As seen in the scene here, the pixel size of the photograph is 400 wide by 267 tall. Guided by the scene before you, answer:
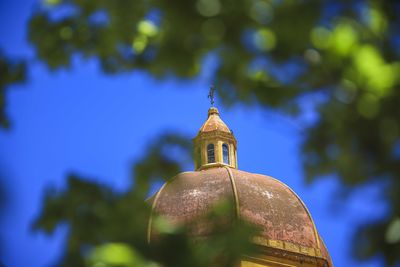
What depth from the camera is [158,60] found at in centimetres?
357

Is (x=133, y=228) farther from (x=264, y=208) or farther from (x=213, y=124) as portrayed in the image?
(x=213, y=124)

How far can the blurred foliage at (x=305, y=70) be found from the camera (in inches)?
124

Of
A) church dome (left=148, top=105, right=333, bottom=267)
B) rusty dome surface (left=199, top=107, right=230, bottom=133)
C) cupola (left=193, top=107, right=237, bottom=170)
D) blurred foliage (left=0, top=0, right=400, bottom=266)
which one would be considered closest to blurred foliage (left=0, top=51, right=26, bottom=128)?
blurred foliage (left=0, top=0, right=400, bottom=266)

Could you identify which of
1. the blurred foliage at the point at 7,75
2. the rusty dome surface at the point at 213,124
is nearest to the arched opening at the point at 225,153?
the rusty dome surface at the point at 213,124

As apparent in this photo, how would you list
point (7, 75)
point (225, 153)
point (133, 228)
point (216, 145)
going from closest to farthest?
point (133, 228), point (7, 75), point (216, 145), point (225, 153)

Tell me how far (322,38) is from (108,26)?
1.13 m

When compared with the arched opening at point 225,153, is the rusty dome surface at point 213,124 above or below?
above

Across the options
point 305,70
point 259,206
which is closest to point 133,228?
point 305,70

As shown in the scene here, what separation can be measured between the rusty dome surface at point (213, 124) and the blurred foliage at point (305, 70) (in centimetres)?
1662

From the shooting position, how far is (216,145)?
19984 mm

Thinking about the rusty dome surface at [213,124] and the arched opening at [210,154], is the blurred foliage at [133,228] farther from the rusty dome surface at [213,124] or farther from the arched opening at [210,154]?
the rusty dome surface at [213,124]

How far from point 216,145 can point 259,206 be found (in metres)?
4.01

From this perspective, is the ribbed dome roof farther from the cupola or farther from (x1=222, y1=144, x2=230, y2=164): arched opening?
(x1=222, y1=144, x2=230, y2=164): arched opening

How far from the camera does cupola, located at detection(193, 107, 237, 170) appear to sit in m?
19.7
